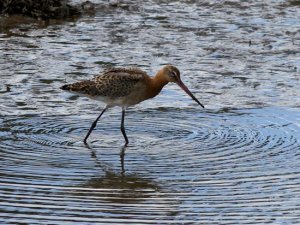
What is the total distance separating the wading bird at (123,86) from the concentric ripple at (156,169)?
1.25 ft

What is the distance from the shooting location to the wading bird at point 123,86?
10.9 meters

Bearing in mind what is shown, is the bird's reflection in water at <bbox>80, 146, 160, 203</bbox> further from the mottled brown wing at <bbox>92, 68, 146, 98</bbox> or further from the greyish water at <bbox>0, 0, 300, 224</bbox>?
the mottled brown wing at <bbox>92, 68, 146, 98</bbox>

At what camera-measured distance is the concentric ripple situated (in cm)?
809

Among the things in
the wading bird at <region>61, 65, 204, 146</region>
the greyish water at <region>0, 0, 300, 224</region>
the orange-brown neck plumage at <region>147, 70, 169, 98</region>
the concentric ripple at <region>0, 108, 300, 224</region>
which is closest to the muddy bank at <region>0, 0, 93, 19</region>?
the greyish water at <region>0, 0, 300, 224</region>

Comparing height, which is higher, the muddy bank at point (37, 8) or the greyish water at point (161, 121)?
the muddy bank at point (37, 8)

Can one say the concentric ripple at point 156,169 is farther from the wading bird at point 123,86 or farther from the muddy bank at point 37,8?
the muddy bank at point 37,8

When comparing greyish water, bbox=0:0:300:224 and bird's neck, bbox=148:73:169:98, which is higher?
bird's neck, bbox=148:73:169:98

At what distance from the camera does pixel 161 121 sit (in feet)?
37.4

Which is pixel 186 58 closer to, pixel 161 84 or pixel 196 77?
pixel 196 77

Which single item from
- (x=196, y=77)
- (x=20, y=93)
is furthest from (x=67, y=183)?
(x=196, y=77)

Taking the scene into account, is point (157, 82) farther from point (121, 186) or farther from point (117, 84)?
point (121, 186)

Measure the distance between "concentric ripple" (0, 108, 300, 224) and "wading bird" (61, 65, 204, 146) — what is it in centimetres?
38

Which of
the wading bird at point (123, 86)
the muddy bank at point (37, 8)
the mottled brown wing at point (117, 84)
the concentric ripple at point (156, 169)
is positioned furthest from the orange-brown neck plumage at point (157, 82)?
the muddy bank at point (37, 8)

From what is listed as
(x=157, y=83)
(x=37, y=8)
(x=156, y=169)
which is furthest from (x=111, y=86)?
(x=37, y=8)
